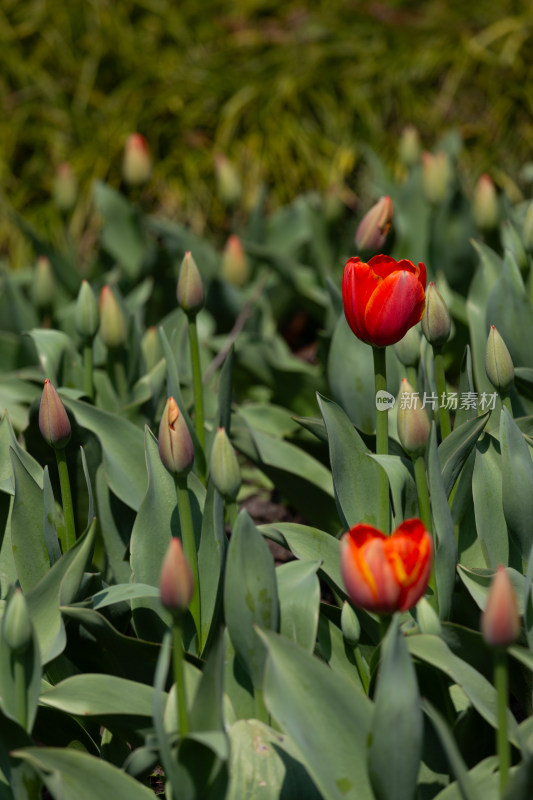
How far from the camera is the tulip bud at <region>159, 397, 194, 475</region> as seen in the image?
125 cm

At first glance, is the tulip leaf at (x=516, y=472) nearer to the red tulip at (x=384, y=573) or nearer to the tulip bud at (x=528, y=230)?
the red tulip at (x=384, y=573)

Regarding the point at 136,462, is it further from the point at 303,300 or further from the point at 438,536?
the point at 303,300

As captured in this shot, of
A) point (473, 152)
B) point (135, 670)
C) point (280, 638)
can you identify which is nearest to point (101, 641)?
point (135, 670)

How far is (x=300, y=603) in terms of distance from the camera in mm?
1310

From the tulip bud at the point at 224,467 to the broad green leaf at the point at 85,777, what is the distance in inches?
15.4

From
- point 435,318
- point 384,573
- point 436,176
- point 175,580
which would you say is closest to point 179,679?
point 175,580

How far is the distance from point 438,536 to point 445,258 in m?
1.56

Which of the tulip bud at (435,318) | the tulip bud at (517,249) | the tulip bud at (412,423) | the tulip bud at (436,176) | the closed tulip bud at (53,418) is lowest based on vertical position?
the tulip bud at (412,423)

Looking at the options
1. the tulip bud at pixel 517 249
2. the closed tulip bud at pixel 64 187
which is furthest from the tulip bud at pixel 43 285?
the tulip bud at pixel 517 249

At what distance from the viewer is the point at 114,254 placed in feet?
9.86

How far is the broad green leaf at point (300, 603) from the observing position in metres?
1.29

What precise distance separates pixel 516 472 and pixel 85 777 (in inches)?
28.8

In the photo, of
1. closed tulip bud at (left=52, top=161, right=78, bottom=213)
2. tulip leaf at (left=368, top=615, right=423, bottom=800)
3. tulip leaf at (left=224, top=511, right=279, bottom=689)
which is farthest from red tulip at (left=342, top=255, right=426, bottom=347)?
closed tulip bud at (left=52, top=161, right=78, bottom=213)

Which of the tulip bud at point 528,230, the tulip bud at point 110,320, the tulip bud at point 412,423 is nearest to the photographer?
the tulip bud at point 412,423
